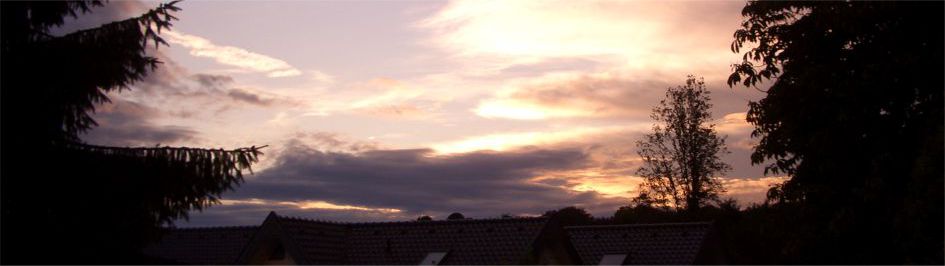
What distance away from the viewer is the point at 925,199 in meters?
18.9

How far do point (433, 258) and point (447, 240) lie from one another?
1202mm

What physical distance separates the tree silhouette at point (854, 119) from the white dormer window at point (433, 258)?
16.5 m

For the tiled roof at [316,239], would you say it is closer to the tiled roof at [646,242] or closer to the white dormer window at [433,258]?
the white dormer window at [433,258]

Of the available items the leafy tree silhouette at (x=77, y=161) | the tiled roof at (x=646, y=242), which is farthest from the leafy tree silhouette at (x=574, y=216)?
the leafy tree silhouette at (x=77, y=161)

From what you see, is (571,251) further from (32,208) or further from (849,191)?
(32,208)

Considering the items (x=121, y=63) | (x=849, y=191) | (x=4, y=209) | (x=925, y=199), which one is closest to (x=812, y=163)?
(x=849, y=191)

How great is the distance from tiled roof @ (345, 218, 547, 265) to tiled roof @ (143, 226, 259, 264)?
6059 mm

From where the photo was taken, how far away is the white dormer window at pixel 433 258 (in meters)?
37.4

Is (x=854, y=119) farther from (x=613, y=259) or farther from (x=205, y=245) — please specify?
(x=205, y=245)

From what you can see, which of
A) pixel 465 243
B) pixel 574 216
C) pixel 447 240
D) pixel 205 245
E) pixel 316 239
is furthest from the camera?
pixel 574 216

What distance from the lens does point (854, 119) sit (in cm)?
2230

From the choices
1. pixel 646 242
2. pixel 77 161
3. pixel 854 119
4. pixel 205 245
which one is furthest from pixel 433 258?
pixel 77 161

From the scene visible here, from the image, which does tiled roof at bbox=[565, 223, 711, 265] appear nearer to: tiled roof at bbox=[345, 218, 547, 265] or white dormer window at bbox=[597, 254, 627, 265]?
white dormer window at bbox=[597, 254, 627, 265]

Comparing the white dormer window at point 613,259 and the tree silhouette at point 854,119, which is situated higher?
the tree silhouette at point 854,119
